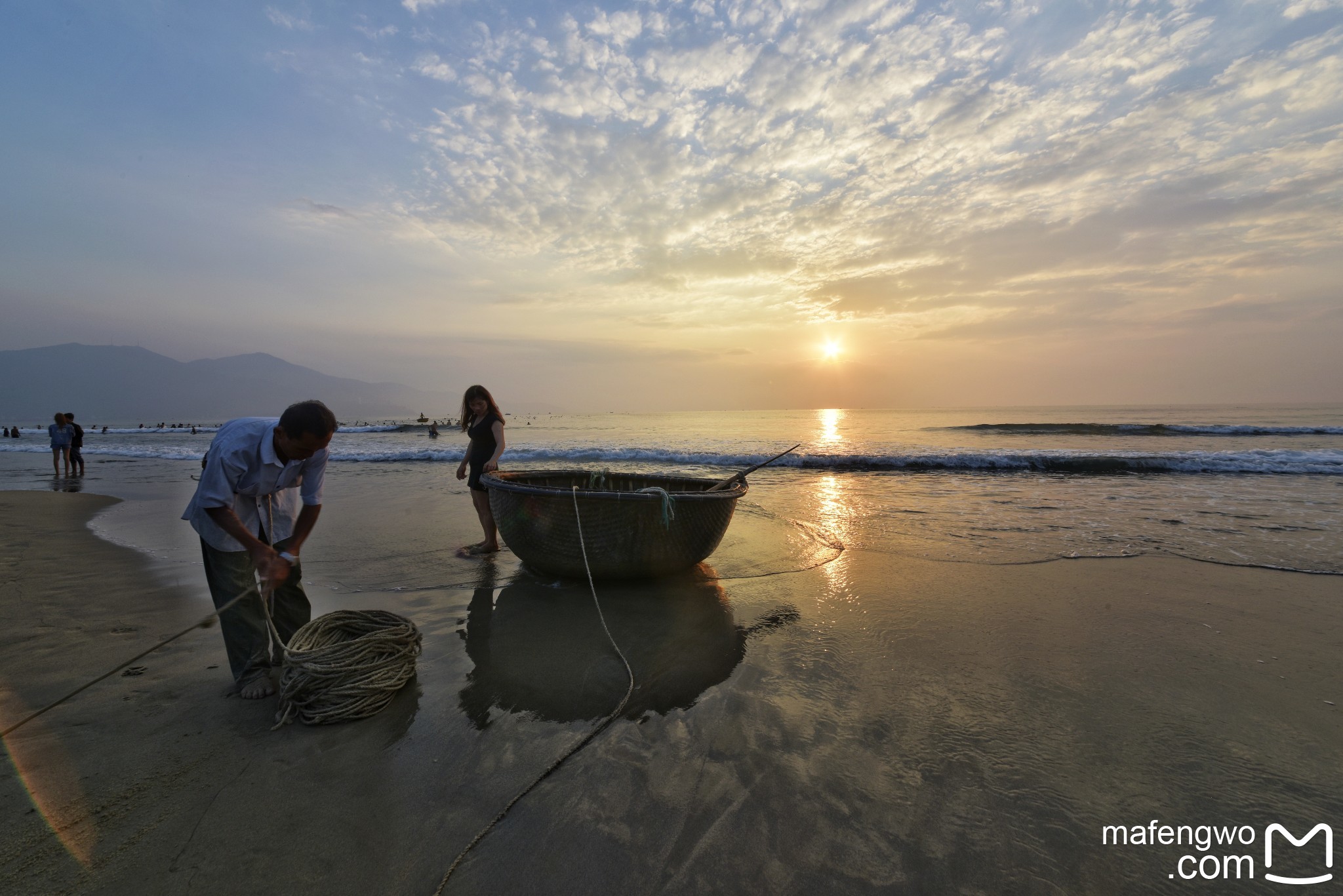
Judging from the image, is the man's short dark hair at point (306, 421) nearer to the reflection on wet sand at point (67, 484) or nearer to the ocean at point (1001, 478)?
the ocean at point (1001, 478)

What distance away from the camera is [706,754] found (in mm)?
2262

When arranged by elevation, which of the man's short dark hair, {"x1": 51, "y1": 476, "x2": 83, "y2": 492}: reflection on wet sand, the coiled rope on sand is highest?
the man's short dark hair

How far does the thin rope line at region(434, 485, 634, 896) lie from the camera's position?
170cm

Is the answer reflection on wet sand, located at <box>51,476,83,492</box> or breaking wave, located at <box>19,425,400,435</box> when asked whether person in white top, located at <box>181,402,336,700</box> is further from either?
breaking wave, located at <box>19,425,400,435</box>

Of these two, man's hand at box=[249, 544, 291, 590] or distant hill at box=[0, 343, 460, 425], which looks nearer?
man's hand at box=[249, 544, 291, 590]

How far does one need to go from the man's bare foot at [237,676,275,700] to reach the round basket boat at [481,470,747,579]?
6.37ft

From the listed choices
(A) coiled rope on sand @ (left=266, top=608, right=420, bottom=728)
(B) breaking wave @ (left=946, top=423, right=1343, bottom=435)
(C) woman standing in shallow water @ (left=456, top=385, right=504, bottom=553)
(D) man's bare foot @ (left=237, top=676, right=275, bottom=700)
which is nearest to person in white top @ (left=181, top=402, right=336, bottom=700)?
(D) man's bare foot @ (left=237, top=676, right=275, bottom=700)

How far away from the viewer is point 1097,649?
3283mm

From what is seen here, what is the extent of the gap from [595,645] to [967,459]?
15420mm

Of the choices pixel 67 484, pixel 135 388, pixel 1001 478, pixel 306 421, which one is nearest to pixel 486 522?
pixel 306 421

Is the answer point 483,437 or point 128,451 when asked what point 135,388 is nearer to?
point 128,451

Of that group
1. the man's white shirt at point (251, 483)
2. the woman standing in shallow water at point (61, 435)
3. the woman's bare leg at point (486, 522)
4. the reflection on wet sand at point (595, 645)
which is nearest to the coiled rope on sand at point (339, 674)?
the reflection on wet sand at point (595, 645)

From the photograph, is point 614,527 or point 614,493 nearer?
point 614,493

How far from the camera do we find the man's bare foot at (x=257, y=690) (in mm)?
2676
